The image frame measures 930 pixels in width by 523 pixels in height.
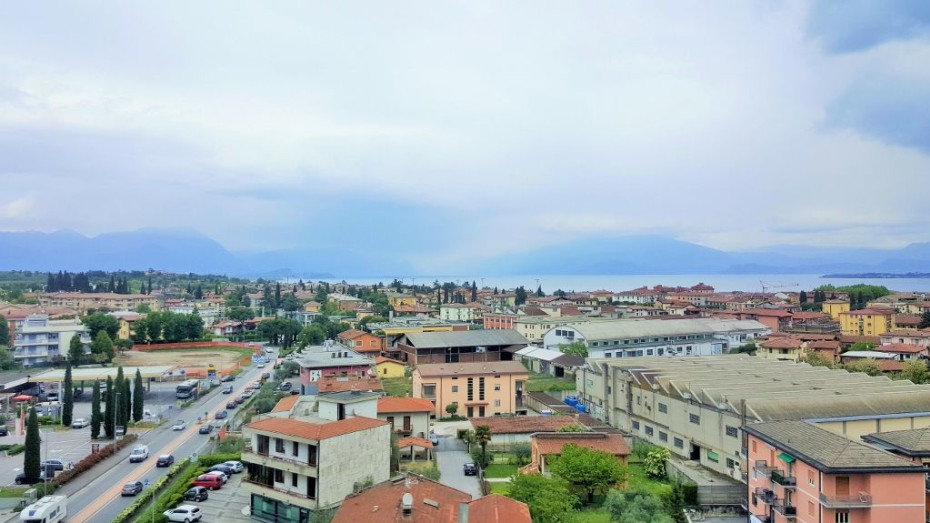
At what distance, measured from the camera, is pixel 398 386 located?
39969mm

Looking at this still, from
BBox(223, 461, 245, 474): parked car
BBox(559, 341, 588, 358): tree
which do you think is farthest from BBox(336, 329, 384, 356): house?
BBox(223, 461, 245, 474): parked car

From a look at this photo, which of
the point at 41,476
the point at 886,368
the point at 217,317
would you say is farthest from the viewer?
the point at 217,317

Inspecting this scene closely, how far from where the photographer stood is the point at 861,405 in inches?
904

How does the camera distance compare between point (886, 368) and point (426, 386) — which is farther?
point (886, 368)

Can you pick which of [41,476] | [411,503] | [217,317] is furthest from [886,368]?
[217,317]

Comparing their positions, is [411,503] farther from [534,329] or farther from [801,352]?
[534,329]

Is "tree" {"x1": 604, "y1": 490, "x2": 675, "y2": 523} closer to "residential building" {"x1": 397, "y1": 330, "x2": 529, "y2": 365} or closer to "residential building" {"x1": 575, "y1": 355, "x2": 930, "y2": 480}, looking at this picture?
"residential building" {"x1": 575, "y1": 355, "x2": 930, "y2": 480}

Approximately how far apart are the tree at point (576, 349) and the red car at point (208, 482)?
98.1 ft

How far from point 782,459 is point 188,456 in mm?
22185

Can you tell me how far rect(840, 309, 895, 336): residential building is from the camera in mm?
64312

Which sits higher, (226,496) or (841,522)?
(841,522)

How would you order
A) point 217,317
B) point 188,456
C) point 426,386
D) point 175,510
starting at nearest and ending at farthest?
point 175,510
point 188,456
point 426,386
point 217,317

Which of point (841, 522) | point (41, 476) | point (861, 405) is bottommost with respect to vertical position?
point (41, 476)

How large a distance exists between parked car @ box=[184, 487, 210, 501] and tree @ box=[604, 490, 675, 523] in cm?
1294
